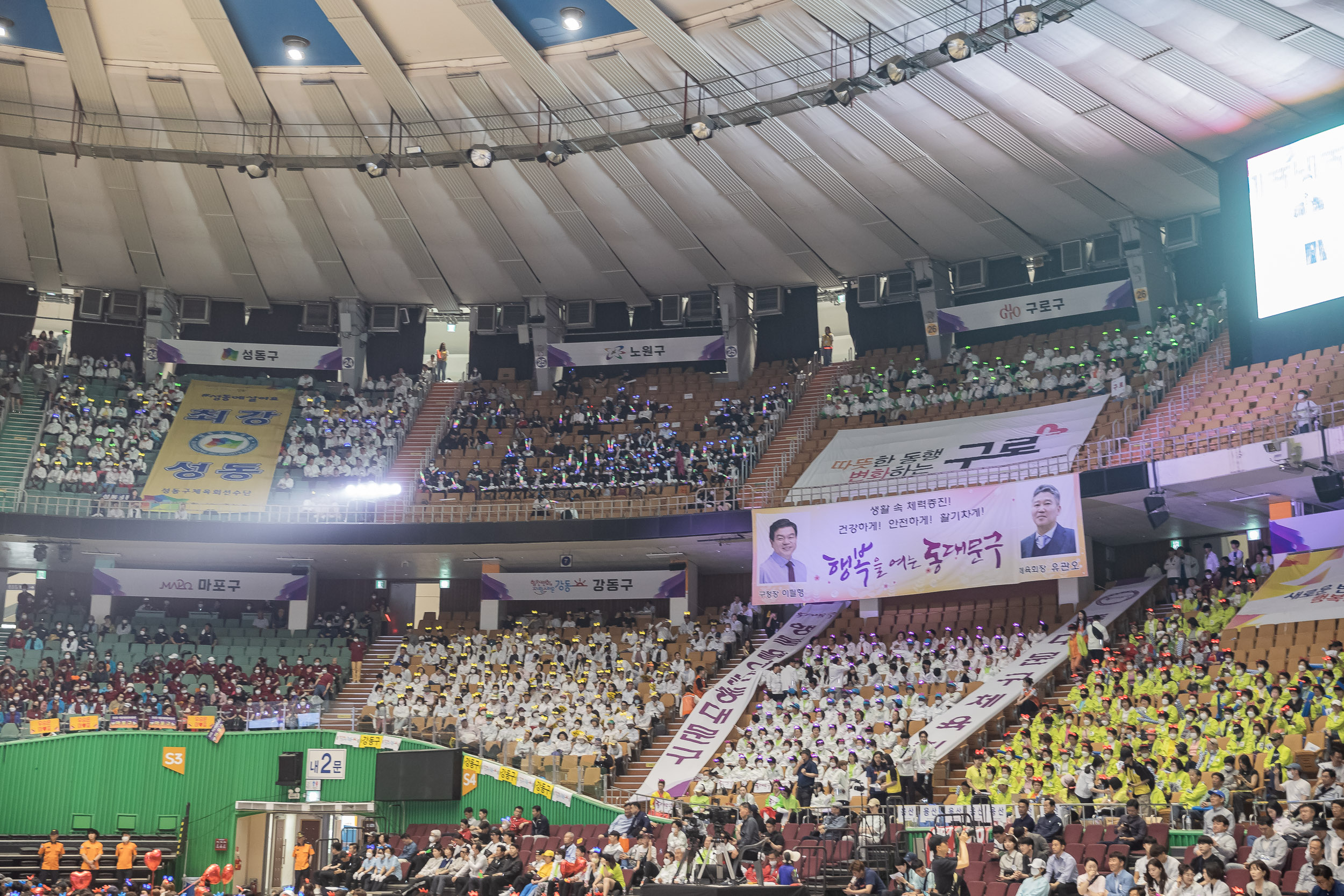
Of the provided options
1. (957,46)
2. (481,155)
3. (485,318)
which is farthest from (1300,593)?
(485,318)

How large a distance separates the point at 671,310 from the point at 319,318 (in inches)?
466

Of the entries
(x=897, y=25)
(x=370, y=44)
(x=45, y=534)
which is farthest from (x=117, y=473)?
(x=897, y=25)

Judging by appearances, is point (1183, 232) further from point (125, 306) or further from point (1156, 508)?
point (125, 306)

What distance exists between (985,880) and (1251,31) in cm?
1689

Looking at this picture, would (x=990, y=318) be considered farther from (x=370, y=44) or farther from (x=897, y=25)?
(x=370, y=44)

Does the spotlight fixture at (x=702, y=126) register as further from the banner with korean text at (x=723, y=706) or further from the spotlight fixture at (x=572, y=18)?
the banner with korean text at (x=723, y=706)

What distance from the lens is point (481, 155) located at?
95.7ft

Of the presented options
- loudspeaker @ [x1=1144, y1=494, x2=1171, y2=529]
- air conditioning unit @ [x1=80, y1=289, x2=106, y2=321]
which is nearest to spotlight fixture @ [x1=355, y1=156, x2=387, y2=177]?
air conditioning unit @ [x1=80, y1=289, x2=106, y2=321]

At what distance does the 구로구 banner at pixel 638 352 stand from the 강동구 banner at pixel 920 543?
9523 millimetres

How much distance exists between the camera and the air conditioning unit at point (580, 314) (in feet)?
132

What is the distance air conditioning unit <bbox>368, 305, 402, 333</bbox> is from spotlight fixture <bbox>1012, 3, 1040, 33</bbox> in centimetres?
2422

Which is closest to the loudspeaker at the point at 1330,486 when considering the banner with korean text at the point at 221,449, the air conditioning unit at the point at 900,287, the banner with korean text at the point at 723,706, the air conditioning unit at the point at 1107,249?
the air conditioning unit at the point at 1107,249

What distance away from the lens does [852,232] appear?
33938 millimetres

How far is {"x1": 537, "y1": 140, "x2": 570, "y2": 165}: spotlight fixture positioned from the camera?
29062 mm
